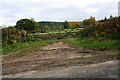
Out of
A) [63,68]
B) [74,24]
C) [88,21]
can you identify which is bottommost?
[63,68]

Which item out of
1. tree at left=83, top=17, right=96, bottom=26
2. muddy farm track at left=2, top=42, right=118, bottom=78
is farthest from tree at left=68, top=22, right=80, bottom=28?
muddy farm track at left=2, top=42, right=118, bottom=78

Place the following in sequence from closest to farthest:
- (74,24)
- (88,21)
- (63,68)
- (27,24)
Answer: (63,68), (27,24), (88,21), (74,24)

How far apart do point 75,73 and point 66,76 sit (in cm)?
45

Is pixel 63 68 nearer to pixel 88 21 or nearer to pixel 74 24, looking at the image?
pixel 88 21

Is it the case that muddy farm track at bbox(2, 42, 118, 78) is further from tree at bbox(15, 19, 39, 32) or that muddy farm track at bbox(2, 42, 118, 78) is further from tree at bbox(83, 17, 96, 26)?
tree at bbox(83, 17, 96, 26)

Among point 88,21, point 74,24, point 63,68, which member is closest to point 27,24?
point 88,21

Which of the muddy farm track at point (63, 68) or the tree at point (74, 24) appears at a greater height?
the tree at point (74, 24)

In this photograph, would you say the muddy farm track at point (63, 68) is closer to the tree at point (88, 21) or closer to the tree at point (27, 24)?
the tree at point (27, 24)

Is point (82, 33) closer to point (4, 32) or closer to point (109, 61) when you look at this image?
point (4, 32)

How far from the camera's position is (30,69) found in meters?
12.0

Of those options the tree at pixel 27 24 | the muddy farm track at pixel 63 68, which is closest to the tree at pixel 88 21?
the tree at pixel 27 24

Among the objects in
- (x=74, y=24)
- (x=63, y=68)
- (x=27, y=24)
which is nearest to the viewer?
(x=63, y=68)

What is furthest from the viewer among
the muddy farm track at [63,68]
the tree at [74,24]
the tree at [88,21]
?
the tree at [74,24]

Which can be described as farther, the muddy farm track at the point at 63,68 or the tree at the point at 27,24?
the tree at the point at 27,24
